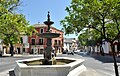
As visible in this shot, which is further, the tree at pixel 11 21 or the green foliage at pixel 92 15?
the tree at pixel 11 21

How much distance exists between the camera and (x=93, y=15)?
42.4 feet

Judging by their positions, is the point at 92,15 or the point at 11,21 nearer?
the point at 92,15

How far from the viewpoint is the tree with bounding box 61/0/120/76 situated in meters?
12.4

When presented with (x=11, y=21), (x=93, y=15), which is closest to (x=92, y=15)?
(x=93, y=15)

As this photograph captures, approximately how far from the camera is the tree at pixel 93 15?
12.4m

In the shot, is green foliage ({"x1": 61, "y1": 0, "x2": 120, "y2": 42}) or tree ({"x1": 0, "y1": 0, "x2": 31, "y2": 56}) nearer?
green foliage ({"x1": 61, "y1": 0, "x2": 120, "y2": 42})

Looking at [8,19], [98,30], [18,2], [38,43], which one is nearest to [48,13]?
[18,2]

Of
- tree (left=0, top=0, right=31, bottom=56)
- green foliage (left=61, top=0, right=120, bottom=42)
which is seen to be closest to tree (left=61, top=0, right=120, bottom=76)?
green foliage (left=61, top=0, right=120, bottom=42)

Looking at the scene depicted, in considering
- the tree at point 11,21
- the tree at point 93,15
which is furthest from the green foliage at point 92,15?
the tree at point 11,21

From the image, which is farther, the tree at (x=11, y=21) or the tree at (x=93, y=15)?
the tree at (x=11, y=21)

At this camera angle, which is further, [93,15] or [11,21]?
[11,21]

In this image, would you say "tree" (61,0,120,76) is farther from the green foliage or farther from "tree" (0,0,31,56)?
"tree" (0,0,31,56)

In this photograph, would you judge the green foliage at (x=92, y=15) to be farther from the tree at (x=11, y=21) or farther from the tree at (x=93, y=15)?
the tree at (x=11, y=21)

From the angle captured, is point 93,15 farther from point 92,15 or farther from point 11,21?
point 11,21
